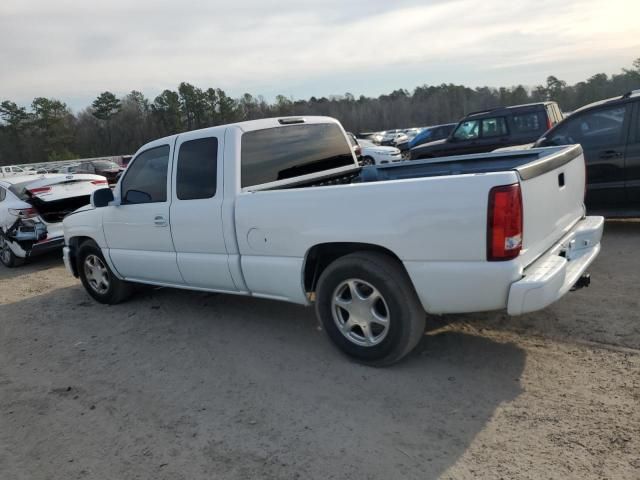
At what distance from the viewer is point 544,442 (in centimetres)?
269

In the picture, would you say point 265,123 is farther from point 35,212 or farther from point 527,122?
point 527,122

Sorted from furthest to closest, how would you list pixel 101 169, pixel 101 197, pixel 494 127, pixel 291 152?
pixel 101 169 < pixel 494 127 < pixel 101 197 < pixel 291 152

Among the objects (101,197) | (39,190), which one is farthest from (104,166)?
(101,197)

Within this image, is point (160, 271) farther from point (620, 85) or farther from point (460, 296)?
point (620, 85)

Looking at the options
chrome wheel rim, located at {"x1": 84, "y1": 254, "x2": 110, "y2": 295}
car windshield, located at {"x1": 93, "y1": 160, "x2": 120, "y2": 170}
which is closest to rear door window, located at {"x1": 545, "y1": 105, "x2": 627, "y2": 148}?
chrome wheel rim, located at {"x1": 84, "y1": 254, "x2": 110, "y2": 295}

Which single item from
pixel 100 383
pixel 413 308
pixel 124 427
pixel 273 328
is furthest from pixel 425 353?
pixel 100 383

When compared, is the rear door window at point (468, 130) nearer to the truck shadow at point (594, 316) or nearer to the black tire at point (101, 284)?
the truck shadow at point (594, 316)

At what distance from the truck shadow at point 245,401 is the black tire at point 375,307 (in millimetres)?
177

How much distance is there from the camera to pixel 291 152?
15.8 ft

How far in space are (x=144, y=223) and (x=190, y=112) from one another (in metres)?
76.1

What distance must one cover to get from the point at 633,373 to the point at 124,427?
3.40m

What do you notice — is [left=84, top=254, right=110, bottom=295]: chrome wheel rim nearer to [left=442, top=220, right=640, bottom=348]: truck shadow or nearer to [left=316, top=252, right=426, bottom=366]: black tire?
[left=316, top=252, right=426, bottom=366]: black tire

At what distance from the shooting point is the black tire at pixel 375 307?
3402 millimetres

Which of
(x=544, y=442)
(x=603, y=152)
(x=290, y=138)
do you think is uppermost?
(x=290, y=138)
